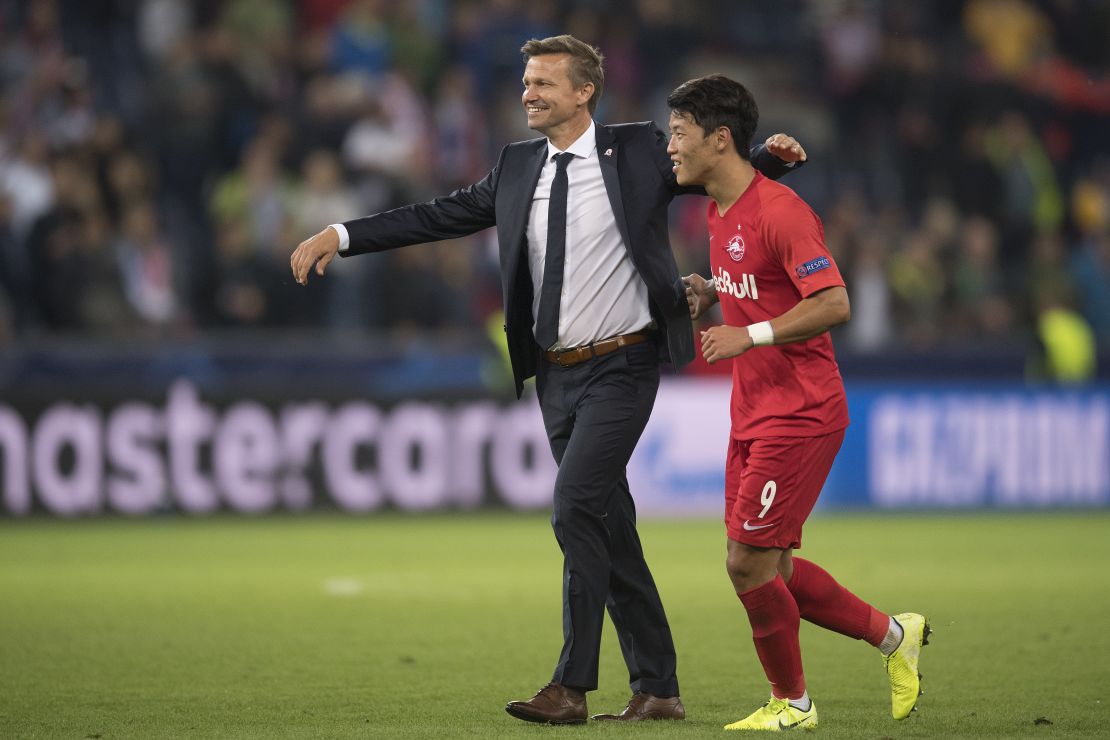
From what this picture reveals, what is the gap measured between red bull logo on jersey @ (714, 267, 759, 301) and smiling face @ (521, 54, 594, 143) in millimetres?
838

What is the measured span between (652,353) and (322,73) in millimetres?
11348

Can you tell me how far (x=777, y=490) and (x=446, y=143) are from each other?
11530 mm

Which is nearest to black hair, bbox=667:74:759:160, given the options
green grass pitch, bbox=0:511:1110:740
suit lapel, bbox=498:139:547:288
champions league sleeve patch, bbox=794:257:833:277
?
champions league sleeve patch, bbox=794:257:833:277

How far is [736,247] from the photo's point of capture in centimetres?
597

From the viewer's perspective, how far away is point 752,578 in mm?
5895

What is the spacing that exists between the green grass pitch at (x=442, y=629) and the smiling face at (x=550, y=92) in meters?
2.15

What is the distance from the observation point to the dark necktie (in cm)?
634

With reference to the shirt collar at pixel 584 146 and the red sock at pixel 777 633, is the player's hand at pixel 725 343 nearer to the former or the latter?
the red sock at pixel 777 633

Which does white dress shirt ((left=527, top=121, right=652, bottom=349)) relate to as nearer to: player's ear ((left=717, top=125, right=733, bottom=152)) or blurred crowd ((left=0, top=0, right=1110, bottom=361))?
player's ear ((left=717, top=125, right=733, bottom=152))

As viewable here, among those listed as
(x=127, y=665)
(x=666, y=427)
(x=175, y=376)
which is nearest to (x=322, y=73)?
(x=175, y=376)

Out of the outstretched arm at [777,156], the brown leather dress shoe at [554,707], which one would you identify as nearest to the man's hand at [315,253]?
the outstretched arm at [777,156]

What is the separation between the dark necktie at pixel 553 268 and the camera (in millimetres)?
6344

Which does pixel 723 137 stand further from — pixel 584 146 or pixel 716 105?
pixel 584 146

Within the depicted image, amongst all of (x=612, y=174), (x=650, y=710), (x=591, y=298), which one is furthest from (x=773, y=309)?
(x=650, y=710)
